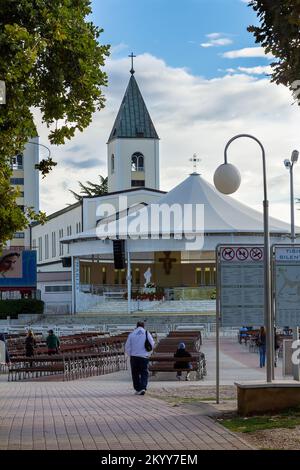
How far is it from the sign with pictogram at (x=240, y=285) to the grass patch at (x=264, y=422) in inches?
85.6

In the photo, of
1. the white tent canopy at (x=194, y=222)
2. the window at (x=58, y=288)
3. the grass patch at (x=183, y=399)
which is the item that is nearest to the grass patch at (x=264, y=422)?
the grass patch at (x=183, y=399)

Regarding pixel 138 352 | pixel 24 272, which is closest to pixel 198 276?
pixel 24 272

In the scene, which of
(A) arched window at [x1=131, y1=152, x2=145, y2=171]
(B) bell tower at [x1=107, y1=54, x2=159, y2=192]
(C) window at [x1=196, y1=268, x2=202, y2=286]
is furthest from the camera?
(A) arched window at [x1=131, y1=152, x2=145, y2=171]

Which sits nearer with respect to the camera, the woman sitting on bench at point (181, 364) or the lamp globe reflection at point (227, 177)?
the lamp globe reflection at point (227, 177)

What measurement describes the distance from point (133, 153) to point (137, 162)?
118 cm

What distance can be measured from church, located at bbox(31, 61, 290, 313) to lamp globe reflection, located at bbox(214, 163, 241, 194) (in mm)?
39384

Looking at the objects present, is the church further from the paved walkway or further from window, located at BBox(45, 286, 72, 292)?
the paved walkway

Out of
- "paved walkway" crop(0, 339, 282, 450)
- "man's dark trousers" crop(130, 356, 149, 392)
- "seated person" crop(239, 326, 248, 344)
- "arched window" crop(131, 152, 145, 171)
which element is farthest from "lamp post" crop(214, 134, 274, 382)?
"arched window" crop(131, 152, 145, 171)

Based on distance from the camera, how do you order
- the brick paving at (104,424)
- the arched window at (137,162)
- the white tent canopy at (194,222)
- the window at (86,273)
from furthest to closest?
the arched window at (137,162), the window at (86,273), the white tent canopy at (194,222), the brick paving at (104,424)

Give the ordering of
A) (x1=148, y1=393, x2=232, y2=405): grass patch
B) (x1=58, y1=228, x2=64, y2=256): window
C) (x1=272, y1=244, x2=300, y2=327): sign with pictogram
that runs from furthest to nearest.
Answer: (x1=58, y1=228, x2=64, y2=256): window < (x1=148, y1=393, x2=232, y2=405): grass patch < (x1=272, y1=244, x2=300, y2=327): sign with pictogram

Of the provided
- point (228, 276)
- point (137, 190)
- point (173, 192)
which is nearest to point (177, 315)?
point (173, 192)

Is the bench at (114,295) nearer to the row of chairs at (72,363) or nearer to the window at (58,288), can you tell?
the window at (58,288)

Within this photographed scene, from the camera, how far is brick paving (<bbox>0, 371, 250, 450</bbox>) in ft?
35.0

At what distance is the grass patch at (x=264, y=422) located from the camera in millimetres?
12039
